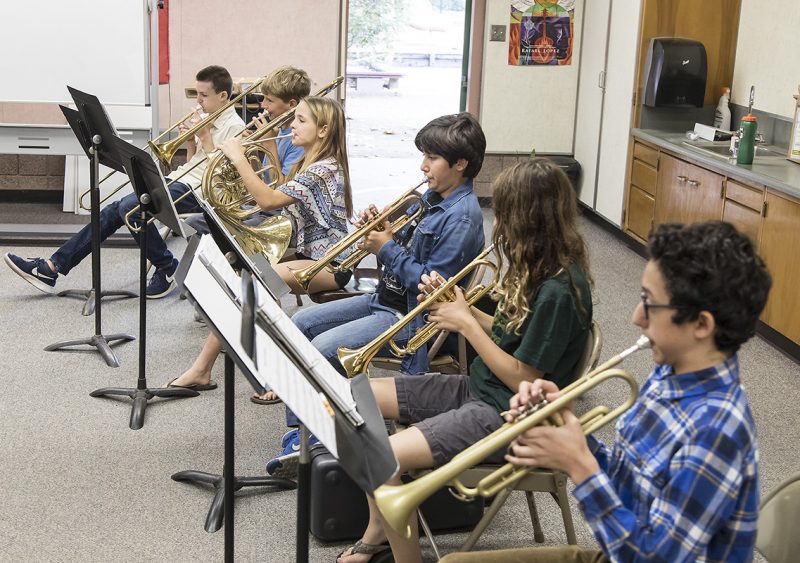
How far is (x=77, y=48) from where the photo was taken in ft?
20.4

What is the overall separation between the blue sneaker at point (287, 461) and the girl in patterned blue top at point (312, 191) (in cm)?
61

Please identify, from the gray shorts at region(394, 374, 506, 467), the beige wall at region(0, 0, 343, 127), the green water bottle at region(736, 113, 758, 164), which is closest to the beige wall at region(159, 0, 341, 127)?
the beige wall at region(0, 0, 343, 127)

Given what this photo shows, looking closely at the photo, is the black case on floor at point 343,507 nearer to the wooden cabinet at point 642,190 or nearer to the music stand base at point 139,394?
the music stand base at point 139,394

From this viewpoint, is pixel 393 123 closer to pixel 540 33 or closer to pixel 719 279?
pixel 540 33

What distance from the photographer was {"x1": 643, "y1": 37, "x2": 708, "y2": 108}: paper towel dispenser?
6191 millimetres

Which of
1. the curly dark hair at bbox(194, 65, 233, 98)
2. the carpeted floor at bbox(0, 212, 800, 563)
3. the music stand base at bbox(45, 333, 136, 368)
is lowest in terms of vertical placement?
the carpeted floor at bbox(0, 212, 800, 563)

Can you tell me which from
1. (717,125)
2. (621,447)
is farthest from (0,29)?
(621,447)

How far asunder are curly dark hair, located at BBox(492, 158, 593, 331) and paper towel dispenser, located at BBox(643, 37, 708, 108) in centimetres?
404

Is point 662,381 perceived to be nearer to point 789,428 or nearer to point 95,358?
point 789,428

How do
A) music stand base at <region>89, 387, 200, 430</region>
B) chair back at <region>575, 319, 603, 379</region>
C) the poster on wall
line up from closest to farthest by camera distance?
chair back at <region>575, 319, 603, 379</region>
music stand base at <region>89, 387, 200, 430</region>
the poster on wall

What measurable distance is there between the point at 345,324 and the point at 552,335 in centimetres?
116

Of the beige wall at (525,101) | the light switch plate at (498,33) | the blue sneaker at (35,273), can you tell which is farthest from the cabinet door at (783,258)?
the blue sneaker at (35,273)

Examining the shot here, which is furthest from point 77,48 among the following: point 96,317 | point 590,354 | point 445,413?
point 590,354

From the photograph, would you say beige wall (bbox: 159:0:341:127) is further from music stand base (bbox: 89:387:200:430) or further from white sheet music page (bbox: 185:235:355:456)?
white sheet music page (bbox: 185:235:355:456)
